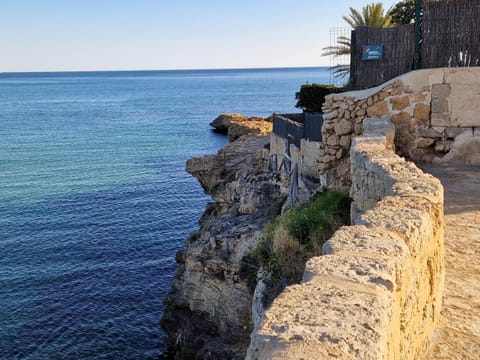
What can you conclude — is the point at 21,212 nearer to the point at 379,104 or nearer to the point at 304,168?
the point at 304,168

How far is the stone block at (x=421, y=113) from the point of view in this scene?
1005cm

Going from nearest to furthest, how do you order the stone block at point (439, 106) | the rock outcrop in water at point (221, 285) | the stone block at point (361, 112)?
the stone block at point (439, 106), the stone block at point (361, 112), the rock outcrop in water at point (221, 285)

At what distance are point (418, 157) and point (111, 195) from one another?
2495 centimetres

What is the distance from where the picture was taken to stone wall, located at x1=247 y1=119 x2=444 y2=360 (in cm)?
258

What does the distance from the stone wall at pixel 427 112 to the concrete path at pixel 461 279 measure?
6.21 feet

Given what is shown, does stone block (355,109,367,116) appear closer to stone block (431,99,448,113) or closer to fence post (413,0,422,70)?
stone block (431,99,448,113)

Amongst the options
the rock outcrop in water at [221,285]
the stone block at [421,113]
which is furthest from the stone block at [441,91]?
the rock outcrop in water at [221,285]

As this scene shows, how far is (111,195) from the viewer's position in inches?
1268

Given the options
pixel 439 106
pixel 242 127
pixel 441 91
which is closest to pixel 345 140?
pixel 439 106

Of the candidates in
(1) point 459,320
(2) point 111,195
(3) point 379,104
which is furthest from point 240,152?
(1) point 459,320

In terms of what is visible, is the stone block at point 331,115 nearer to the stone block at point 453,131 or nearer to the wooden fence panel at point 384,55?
the wooden fence panel at point 384,55

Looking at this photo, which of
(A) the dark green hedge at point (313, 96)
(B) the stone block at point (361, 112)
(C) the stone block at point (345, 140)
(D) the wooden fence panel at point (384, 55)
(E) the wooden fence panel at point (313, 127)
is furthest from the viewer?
(A) the dark green hedge at point (313, 96)

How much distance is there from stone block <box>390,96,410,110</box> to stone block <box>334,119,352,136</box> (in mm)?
973

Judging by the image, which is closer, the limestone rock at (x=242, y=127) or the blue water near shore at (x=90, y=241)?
the blue water near shore at (x=90, y=241)
